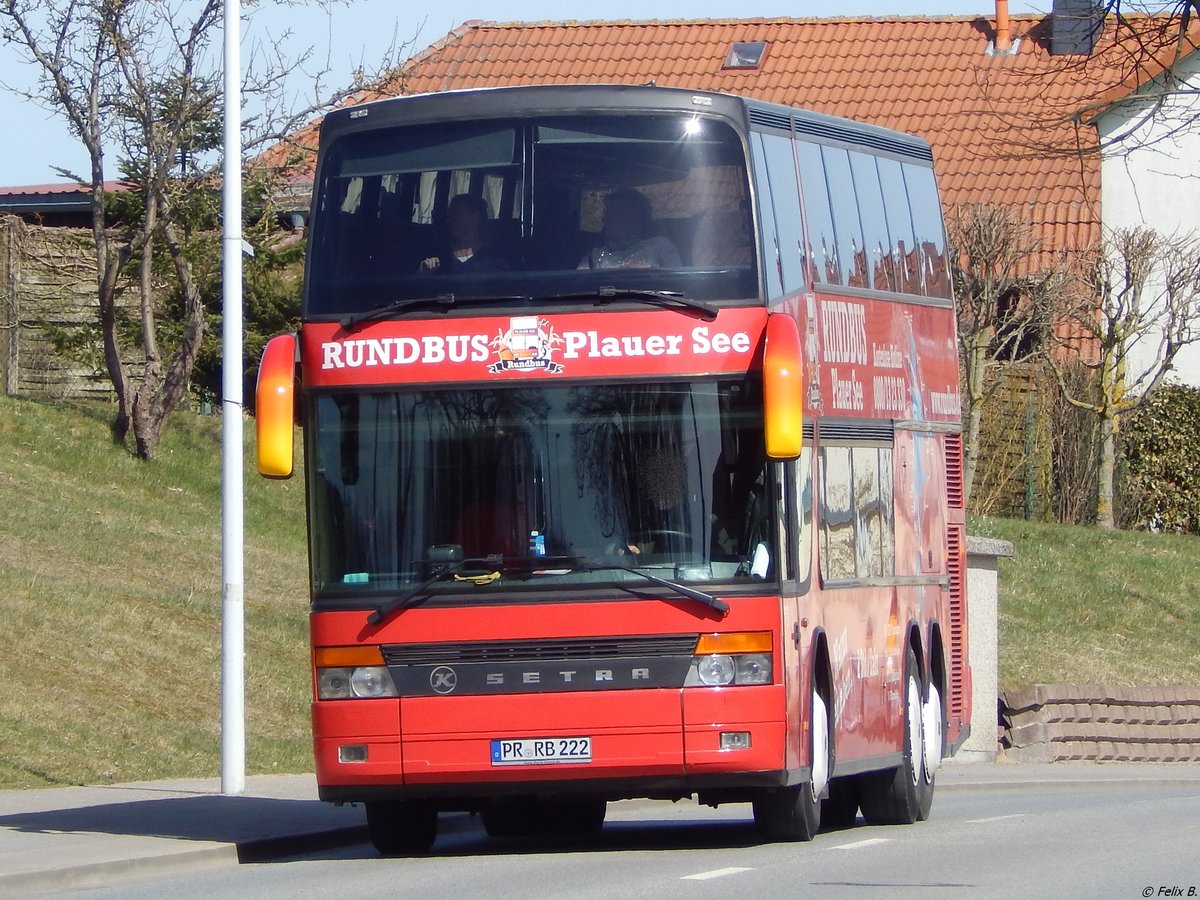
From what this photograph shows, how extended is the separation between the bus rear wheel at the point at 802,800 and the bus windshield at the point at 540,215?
2.66 meters

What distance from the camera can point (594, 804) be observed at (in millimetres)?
15625

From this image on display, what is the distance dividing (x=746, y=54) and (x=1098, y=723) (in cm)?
2505

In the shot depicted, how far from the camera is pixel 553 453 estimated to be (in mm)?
12461

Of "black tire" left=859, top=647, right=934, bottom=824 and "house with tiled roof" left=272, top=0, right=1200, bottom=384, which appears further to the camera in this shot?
"house with tiled roof" left=272, top=0, right=1200, bottom=384

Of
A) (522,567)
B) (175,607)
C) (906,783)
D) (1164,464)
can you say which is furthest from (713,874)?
(1164,464)

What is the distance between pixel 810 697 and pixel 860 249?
146 inches

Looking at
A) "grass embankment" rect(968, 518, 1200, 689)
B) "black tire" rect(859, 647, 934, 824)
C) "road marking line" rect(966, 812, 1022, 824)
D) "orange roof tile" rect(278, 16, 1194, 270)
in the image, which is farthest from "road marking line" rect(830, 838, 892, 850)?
"orange roof tile" rect(278, 16, 1194, 270)

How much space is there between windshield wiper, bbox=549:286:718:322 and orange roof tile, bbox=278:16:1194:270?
29454 mm

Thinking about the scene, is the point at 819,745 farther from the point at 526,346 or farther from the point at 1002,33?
the point at 1002,33

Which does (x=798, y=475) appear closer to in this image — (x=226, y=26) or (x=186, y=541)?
(x=226, y=26)

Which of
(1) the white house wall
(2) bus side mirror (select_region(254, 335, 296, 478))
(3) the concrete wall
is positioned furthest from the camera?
(1) the white house wall

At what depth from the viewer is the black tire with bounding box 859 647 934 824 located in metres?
15.8

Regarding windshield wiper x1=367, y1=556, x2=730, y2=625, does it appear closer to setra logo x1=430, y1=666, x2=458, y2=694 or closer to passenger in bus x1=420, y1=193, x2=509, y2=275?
setra logo x1=430, y1=666, x2=458, y2=694

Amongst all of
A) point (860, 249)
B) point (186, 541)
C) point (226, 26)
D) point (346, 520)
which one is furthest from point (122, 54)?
point (346, 520)
